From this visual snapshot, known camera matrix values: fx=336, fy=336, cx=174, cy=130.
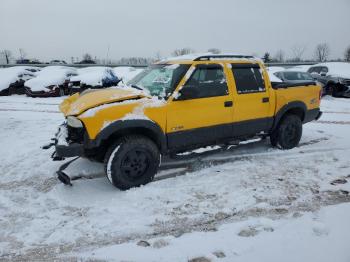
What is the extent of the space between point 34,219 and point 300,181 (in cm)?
372

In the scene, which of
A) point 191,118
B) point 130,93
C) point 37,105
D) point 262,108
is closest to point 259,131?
point 262,108

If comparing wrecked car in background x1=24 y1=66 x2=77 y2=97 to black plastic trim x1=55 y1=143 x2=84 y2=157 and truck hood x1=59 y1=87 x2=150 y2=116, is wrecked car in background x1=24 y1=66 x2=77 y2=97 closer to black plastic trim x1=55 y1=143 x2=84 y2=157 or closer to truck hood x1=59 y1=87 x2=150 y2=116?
truck hood x1=59 y1=87 x2=150 y2=116

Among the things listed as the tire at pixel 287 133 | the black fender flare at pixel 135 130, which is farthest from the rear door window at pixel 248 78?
the black fender flare at pixel 135 130

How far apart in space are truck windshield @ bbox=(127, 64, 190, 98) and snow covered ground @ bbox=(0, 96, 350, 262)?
116 cm

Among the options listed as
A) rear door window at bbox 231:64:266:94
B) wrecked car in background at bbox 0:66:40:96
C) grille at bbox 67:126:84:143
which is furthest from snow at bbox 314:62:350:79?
wrecked car in background at bbox 0:66:40:96

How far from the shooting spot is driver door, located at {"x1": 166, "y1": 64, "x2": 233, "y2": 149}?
195 inches

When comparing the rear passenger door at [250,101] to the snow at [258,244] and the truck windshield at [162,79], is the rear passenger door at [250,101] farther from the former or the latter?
the snow at [258,244]

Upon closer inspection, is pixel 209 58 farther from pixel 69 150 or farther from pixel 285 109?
pixel 69 150

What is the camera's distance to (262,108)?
5984 mm

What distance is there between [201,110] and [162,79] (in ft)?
2.58

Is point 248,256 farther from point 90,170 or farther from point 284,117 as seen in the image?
point 284,117

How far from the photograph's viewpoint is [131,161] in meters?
4.75

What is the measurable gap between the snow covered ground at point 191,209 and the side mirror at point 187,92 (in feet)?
3.51

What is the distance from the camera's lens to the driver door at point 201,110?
496 cm
